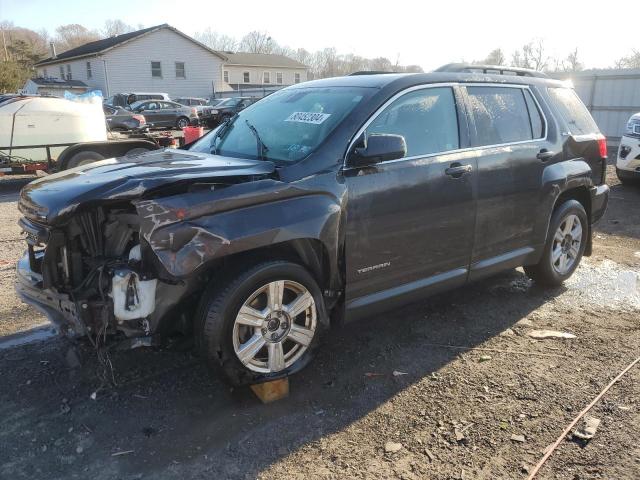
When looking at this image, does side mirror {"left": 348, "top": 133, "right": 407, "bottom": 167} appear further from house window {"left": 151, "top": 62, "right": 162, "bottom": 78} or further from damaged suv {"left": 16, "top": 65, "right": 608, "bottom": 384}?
house window {"left": 151, "top": 62, "right": 162, "bottom": 78}

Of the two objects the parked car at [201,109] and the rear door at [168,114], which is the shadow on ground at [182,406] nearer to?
the rear door at [168,114]

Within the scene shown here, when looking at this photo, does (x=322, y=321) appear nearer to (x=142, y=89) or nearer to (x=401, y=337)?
(x=401, y=337)

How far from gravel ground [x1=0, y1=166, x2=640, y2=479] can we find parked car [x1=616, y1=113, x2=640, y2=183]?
6.51 metres

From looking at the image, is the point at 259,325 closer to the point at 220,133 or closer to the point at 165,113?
the point at 220,133

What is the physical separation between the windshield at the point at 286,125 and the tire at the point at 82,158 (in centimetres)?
632

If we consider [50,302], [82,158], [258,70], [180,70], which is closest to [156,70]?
[180,70]

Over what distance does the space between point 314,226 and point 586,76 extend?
17.5m

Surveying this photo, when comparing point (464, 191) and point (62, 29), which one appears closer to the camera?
point (464, 191)

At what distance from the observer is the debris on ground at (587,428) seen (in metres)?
3.07

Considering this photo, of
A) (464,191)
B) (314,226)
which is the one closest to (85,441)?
(314,226)

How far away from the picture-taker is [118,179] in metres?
3.13

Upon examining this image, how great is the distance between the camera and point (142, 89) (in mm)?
41781

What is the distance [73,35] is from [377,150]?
108168 millimetres

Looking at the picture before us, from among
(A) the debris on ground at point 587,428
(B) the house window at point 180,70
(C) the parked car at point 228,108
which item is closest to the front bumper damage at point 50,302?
(A) the debris on ground at point 587,428
